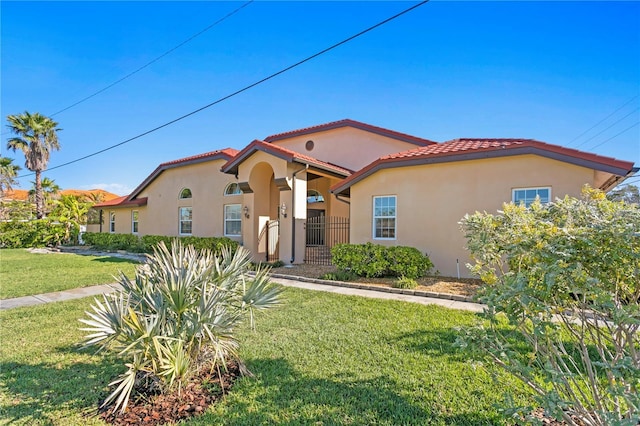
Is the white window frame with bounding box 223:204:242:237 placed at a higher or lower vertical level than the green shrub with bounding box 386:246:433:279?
higher

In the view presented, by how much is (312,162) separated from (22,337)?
11.7m

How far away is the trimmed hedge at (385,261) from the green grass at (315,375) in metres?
3.76

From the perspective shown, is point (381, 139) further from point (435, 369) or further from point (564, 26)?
point (435, 369)

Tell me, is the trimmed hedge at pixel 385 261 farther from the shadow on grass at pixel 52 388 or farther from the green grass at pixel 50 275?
the shadow on grass at pixel 52 388

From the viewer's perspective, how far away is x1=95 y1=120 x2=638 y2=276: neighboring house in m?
10.4

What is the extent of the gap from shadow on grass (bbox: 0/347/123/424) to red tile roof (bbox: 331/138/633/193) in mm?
10832

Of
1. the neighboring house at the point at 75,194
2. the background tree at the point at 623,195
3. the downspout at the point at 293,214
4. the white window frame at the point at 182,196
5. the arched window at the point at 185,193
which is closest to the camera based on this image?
the background tree at the point at 623,195

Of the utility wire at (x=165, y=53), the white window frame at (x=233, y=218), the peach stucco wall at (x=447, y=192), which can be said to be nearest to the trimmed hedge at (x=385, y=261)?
the peach stucco wall at (x=447, y=192)

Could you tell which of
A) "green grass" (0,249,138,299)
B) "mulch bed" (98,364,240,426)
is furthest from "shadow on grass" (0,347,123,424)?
"green grass" (0,249,138,299)

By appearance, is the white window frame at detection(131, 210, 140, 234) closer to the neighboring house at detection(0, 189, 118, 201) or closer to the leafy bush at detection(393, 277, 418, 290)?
the neighboring house at detection(0, 189, 118, 201)

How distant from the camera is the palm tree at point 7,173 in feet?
97.7

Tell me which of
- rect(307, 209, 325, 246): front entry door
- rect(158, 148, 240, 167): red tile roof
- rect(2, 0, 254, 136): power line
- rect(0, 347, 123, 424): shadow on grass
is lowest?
rect(0, 347, 123, 424): shadow on grass

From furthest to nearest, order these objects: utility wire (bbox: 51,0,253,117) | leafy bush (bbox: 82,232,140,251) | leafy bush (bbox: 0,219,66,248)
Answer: leafy bush (bbox: 0,219,66,248) → leafy bush (bbox: 82,232,140,251) → utility wire (bbox: 51,0,253,117)

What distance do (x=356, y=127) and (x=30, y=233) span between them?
3135 cm
